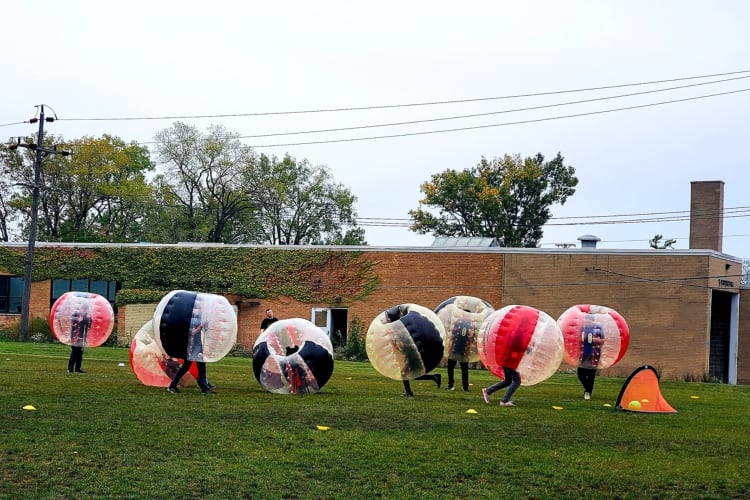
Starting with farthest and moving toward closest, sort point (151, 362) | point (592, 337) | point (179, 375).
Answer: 1. point (592, 337)
2. point (151, 362)
3. point (179, 375)

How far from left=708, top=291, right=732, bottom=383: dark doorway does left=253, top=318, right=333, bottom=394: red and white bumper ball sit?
996 inches

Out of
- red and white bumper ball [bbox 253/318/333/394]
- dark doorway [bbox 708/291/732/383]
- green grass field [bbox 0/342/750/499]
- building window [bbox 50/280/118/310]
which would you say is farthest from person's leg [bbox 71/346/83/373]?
dark doorway [bbox 708/291/732/383]

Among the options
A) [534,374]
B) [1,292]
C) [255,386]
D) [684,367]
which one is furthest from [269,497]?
[1,292]

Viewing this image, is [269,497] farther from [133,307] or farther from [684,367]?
[133,307]

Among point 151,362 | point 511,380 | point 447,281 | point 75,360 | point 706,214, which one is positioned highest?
point 706,214

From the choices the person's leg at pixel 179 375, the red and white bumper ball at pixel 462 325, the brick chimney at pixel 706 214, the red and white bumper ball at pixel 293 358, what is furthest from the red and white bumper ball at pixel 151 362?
the brick chimney at pixel 706 214

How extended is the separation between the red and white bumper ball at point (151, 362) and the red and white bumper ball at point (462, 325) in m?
5.00

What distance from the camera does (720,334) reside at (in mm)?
38781

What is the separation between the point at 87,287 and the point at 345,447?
36476 millimetres

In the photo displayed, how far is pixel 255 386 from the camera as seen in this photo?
1894 centimetres

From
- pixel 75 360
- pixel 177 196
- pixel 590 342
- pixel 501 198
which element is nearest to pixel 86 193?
pixel 177 196

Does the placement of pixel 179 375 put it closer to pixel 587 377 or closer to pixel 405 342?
pixel 405 342

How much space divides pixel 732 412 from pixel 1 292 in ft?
126

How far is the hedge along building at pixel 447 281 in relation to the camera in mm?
35406
